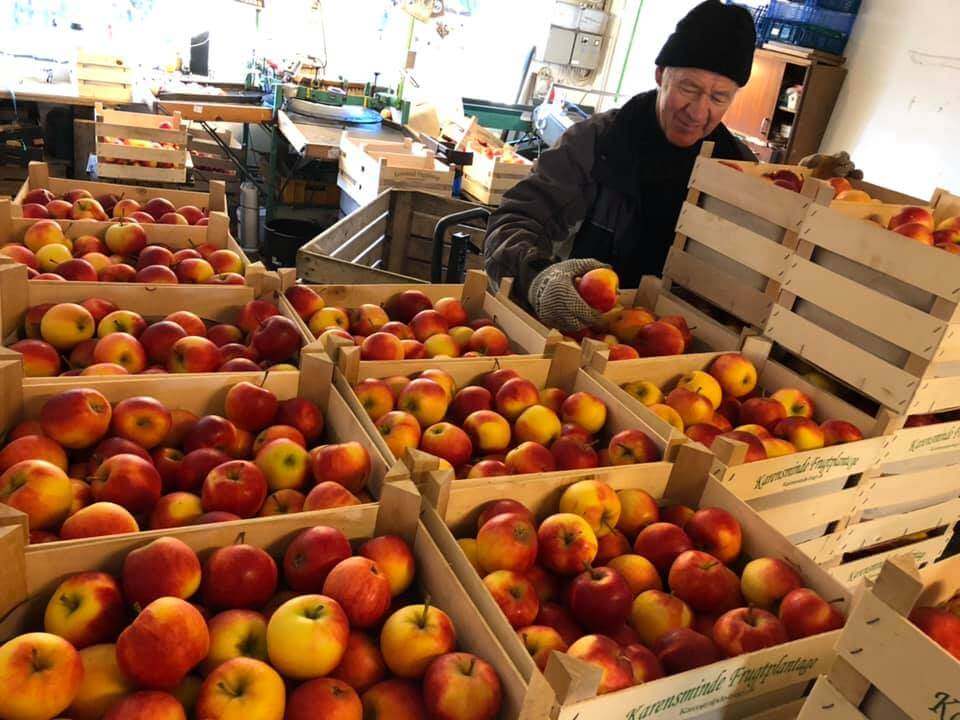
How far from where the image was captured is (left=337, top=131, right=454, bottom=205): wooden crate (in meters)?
→ 4.31

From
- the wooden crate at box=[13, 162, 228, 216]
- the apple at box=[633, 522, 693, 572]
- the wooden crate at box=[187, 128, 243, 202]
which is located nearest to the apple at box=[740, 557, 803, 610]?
the apple at box=[633, 522, 693, 572]

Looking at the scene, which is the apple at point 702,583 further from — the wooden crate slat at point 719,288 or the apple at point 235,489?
the wooden crate slat at point 719,288

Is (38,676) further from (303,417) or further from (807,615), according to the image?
(807,615)

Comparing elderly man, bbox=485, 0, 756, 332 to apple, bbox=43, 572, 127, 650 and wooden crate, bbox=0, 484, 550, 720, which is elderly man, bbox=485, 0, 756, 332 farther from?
apple, bbox=43, 572, 127, 650

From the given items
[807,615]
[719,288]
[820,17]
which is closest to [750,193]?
[719,288]

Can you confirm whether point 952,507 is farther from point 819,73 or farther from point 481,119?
point 481,119

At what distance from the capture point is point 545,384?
73.7 inches

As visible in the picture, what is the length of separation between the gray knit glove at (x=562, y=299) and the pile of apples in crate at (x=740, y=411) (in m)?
0.24

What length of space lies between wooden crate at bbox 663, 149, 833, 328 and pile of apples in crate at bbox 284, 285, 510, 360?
60 centimetres

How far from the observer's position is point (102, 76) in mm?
5305

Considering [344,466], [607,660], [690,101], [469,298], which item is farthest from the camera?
[690,101]

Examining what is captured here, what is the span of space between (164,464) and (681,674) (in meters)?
0.93

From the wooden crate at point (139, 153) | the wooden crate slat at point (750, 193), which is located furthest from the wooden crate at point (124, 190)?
the wooden crate slat at point (750, 193)

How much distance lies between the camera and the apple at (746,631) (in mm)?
1139
